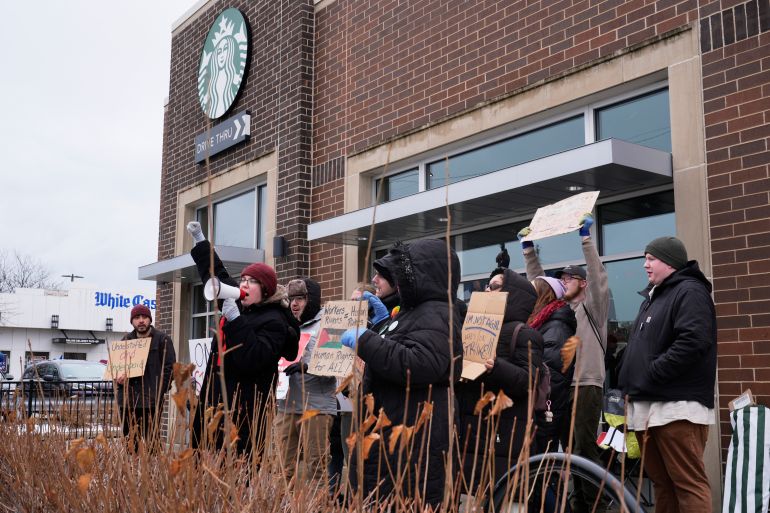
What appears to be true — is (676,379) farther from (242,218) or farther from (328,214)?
(242,218)

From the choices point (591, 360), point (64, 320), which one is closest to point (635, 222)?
point (591, 360)

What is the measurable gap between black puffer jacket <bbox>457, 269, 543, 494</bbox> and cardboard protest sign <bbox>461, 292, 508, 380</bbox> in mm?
128

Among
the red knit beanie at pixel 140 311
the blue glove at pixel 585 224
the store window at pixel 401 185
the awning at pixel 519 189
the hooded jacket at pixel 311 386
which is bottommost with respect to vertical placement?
the hooded jacket at pixel 311 386

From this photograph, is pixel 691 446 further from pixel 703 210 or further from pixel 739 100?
pixel 739 100

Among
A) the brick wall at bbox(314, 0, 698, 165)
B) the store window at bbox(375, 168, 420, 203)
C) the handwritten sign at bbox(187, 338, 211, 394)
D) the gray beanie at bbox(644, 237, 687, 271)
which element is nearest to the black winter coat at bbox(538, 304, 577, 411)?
the gray beanie at bbox(644, 237, 687, 271)

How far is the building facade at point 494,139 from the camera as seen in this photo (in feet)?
18.7

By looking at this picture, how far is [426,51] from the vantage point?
863 cm

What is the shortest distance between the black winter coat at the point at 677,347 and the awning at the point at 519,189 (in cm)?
155

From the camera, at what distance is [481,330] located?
426 centimetres

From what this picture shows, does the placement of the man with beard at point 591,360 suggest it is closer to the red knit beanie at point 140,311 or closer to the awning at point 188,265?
the red knit beanie at point 140,311

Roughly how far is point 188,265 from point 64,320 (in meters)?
39.4

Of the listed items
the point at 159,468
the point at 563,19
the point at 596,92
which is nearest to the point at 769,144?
the point at 596,92

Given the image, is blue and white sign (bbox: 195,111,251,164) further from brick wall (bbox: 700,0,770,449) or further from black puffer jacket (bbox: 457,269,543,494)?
black puffer jacket (bbox: 457,269,543,494)

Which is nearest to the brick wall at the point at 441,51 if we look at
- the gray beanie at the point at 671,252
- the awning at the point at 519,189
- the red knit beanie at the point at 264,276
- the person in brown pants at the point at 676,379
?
the awning at the point at 519,189
